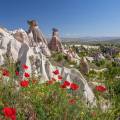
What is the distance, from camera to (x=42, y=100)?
23.4 ft

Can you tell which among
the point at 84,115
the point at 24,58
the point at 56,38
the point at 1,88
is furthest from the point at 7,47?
the point at 56,38

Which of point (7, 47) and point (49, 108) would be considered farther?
point (7, 47)

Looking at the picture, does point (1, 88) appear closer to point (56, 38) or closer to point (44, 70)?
point (44, 70)

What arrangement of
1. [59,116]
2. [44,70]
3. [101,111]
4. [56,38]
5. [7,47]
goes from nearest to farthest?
[59,116] → [101,111] → [44,70] → [7,47] → [56,38]

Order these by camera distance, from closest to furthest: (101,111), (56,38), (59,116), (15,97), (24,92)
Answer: (59,116) → (101,111) → (15,97) → (24,92) → (56,38)

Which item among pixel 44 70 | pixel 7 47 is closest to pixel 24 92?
pixel 44 70

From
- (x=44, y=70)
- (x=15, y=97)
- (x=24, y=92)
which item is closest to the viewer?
(x=15, y=97)

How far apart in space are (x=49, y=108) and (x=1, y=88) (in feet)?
4.73

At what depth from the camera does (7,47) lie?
2050cm

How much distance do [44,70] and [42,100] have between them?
11.1 m

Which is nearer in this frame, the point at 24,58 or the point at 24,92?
the point at 24,92

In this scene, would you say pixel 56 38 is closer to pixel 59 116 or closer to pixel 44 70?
pixel 44 70

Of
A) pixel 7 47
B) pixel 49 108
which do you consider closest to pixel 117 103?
pixel 49 108

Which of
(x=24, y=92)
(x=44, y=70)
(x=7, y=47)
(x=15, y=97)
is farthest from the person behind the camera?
(x=7, y=47)
